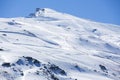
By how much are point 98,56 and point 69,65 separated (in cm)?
4685

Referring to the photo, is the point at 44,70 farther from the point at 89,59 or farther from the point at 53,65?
the point at 89,59

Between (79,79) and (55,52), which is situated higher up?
(55,52)

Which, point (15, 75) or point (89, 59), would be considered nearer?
point (15, 75)

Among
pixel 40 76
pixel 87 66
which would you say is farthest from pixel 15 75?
pixel 87 66

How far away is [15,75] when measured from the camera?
392 feet

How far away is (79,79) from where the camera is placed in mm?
136875

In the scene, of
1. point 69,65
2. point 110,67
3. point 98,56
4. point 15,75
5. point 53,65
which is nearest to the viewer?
point 15,75

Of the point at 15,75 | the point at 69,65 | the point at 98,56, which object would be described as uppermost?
the point at 98,56

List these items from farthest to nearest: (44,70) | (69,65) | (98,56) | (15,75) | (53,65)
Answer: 1. (98,56)
2. (69,65)
3. (53,65)
4. (44,70)
5. (15,75)

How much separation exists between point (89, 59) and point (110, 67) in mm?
10260

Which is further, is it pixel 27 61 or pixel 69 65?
pixel 69 65

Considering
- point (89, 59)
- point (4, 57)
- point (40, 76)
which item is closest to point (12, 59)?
point (4, 57)

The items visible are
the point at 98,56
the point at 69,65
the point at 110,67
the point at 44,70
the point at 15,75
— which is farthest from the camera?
the point at 98,56

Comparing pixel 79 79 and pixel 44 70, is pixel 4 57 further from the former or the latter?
pixel 79 79
